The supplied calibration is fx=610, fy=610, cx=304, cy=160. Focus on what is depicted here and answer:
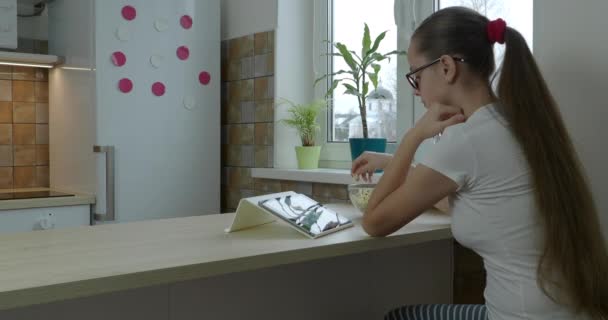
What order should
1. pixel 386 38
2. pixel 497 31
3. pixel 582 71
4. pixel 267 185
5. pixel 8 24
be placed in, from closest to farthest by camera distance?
pixel 497 31, pixel 582 71, pixel 386 38, pixel 8 24, pixel 267 185

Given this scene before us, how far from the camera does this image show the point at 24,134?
301cm

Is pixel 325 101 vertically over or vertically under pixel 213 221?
over

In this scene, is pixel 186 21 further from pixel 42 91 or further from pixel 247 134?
pixel 42 91

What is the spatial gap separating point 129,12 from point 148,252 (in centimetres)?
180

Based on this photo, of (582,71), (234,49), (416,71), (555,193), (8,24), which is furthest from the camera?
(234,49)

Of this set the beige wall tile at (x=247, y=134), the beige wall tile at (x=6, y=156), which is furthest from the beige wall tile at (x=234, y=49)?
the beige wall tile at (x=6, y=156)

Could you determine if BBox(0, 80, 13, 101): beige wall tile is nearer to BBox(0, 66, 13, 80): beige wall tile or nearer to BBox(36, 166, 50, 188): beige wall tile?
BBox(0, 66, 13, 80): beige wall tile

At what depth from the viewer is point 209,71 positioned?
296 cm

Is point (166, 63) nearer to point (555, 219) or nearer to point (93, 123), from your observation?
point (93, 123)

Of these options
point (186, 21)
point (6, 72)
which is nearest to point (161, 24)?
point (186, 21)

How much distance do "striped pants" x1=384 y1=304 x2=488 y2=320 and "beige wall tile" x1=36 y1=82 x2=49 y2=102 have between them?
2297 mm

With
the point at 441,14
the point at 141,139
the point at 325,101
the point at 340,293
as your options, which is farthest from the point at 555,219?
the point at 141,139

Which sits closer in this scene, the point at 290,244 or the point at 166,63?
the point at 290,244

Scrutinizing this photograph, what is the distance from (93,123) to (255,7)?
93cm
